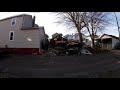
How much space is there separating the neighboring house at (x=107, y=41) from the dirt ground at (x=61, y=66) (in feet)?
0.55

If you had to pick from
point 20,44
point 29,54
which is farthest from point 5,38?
point 29,54

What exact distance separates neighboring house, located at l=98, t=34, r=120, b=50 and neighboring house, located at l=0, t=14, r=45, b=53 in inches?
60.3

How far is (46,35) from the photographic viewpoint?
414 cm

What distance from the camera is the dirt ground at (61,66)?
4.13m

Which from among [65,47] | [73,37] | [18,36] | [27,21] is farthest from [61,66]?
[27,21]

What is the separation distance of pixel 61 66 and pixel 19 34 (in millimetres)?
1307

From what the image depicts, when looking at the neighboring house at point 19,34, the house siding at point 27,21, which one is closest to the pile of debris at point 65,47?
the neighboring house at point 19,34

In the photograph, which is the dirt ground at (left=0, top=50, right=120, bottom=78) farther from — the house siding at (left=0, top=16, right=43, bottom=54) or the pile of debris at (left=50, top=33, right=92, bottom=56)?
the house siding at (left=0, top=16, right=43, bottom=54)

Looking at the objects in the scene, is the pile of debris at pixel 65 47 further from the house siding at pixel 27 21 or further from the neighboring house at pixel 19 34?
the house siding at pixel 27 21

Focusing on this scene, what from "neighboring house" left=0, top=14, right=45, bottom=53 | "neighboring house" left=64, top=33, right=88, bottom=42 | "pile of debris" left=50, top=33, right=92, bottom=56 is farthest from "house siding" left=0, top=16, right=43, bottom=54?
"neighboring house" left=64, top=33, right=88, bottom=42

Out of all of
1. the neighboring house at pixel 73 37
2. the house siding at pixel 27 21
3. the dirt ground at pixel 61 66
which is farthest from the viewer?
the neighboring house at pixel 73 37

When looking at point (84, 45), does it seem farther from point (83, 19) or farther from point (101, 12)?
point (101, 12)
